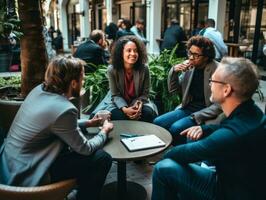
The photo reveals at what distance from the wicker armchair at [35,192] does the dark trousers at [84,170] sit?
16cm

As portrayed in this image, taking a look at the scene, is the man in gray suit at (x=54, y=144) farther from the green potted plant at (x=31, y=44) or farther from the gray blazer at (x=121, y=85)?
the green potted plant at (x=31, y=44)

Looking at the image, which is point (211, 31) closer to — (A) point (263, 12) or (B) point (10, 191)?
(A) point (263, 12)

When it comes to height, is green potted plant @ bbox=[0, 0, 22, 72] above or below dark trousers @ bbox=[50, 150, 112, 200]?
above

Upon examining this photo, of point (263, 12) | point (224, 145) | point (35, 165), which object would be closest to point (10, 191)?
point (35, 165)

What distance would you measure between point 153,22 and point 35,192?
32.7ft

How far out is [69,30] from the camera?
20719 mm

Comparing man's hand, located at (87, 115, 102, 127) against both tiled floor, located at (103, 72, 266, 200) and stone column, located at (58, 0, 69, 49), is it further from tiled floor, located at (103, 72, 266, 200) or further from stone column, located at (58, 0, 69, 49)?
stone column, located at (58, 0, 69, 49)

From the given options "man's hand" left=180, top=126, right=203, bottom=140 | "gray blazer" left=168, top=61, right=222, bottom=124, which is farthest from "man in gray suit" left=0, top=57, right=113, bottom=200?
"gray blazer" left=168, top=61, right=222, bottom=124

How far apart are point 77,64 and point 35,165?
25.5 inches

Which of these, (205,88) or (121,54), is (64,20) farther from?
(205,88)

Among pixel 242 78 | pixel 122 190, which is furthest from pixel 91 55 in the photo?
pixel 242 78

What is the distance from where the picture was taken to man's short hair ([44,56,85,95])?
1942 millimetres

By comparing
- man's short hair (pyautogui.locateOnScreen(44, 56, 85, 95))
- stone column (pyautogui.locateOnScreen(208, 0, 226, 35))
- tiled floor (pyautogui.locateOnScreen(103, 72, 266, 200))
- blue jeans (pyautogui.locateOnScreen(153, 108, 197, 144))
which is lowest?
tiled floor (pyautogui.locateOnScreen(103, 72, 266, 200))

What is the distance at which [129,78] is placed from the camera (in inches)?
131
